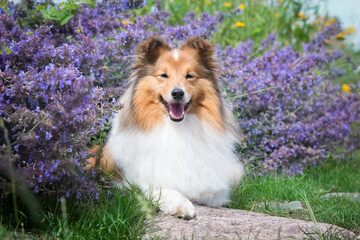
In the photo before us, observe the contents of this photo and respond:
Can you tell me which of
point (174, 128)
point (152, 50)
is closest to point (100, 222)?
point (174, 128)

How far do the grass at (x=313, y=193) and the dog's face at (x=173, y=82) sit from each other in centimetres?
100

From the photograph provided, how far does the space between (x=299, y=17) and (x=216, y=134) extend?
19.5ft

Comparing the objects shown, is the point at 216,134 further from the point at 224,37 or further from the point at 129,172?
the point at 224,37

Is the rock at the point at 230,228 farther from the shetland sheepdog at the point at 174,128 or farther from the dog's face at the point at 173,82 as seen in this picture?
the dog's face at the point at 173,82

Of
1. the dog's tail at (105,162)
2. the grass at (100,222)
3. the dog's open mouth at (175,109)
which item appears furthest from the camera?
the dog's tail at (105,162)

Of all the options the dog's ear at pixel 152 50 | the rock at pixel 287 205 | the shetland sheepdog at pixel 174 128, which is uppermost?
the dog's ear at pixel 152 50

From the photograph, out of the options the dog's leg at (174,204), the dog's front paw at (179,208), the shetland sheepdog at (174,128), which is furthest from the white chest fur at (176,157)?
the dog's front paw at (179,208)

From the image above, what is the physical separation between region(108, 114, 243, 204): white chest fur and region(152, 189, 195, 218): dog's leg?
254 mm

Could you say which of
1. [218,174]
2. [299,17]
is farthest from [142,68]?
[299,17]

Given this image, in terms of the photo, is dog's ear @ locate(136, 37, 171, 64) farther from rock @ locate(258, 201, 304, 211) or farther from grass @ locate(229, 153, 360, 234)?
rock @ locate(258, 201, 304, 211)

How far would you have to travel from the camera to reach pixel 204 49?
13.6ft

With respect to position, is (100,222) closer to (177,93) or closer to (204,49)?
(177,93)

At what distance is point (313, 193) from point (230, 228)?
6.61 feet

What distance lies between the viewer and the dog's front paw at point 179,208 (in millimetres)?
3277
